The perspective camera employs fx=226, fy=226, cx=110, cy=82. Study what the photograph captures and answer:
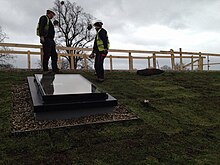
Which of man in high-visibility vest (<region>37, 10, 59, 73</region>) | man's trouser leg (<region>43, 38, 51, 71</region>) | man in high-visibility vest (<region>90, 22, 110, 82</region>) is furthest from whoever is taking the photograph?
man in high-visibility vest (<region>90, 22, 110, 82</region>)

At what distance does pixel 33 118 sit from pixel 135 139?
2012mm

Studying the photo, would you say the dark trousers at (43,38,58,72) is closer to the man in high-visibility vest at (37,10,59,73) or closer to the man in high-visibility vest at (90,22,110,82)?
the man in high-visibility vest at (37,10,59,73)

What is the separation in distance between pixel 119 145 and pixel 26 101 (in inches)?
106

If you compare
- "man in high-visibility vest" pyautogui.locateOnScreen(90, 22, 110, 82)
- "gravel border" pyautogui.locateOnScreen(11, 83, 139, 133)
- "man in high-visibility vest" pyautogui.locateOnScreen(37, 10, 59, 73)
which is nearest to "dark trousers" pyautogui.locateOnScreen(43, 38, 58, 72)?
"man in high-visibility vest" pyautogui.locateOnScreen(37, 10, 59, 73)

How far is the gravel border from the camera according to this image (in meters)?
4.07

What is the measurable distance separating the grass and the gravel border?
0.14m

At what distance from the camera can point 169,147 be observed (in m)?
3.68

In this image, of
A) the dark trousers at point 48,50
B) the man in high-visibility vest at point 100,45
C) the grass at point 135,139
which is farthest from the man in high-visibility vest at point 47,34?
the grass at point 135,139

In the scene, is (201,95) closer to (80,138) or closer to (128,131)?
(128,131)

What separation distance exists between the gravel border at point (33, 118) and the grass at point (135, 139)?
0.14 metres

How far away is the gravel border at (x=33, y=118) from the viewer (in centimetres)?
407

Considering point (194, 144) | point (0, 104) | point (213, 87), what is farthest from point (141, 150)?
point (213, 87)

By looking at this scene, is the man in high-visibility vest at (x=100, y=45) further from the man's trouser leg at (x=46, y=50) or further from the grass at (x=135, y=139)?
the grass at (x=135, y=139)

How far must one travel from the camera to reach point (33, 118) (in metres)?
→ 4.39
